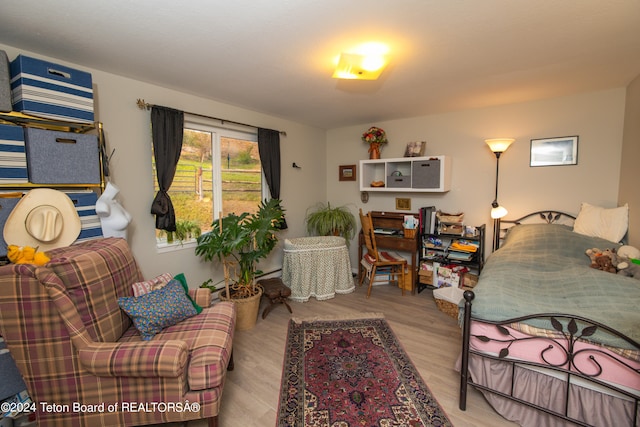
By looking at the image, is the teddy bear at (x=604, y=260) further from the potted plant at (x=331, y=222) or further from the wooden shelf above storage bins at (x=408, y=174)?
the potted plant at (x=331, y=222)

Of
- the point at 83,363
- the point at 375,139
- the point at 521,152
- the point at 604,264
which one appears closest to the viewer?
the point at 83,363

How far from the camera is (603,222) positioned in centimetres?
261

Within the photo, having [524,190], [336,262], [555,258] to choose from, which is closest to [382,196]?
[336,262]

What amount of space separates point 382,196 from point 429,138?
1051 millimetres

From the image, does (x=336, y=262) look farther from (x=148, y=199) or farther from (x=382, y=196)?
(x=148, y=199)

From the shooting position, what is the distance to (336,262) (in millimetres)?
3625

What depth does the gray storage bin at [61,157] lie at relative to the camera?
69.5 inches

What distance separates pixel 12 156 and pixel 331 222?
319 centimetres

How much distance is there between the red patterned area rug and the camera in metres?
1.71

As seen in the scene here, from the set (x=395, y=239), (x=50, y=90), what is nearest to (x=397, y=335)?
(x=395, y=239)

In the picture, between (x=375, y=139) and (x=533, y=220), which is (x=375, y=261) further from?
(x=533, y=220)

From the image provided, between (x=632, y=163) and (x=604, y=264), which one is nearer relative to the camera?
(x=604, y=264)

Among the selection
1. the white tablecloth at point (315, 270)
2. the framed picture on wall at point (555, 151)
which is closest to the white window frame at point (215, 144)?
the white tablecloth at point (315, 270)

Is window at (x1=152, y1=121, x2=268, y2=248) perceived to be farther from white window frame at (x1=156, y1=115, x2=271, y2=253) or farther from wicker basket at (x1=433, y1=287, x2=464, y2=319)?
wicker basket at (x1=433, y1=287, x2=464, y2=319)
